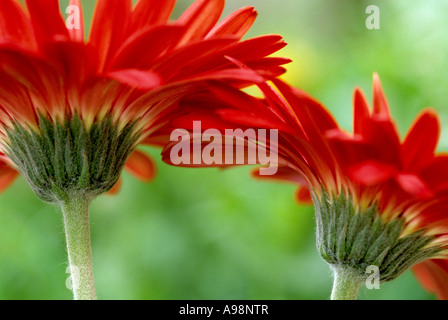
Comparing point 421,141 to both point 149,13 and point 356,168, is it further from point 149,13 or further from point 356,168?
point 149,13

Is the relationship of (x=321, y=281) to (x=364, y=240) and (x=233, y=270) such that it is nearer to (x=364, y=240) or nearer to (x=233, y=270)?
(x=233, y=270)

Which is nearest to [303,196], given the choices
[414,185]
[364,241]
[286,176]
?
[286,176]

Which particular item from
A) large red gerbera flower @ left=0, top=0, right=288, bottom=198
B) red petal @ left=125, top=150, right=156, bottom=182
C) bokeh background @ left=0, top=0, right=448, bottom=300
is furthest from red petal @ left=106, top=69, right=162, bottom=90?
bokeh background @ left=0, top=0, right=448, bottom=300

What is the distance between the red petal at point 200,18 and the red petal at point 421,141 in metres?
0.17

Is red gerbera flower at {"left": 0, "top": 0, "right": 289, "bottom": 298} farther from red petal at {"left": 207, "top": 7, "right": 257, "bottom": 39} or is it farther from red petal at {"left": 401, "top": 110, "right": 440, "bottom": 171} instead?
red petal at {"left": 401, "top": 110, "right": 440, "bottom": 171}

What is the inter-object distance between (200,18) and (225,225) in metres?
0.59

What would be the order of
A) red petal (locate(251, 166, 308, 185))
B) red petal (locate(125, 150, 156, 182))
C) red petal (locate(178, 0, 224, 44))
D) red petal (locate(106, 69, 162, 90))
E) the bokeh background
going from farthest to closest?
the bokeh background, red petal (locate(125, 150, 156, 182)), red petal (locate(251, 166, 308, 185)), red petal (locate(178, 0, 224, 44)), red petal (locate(106, 69, 162, 90))

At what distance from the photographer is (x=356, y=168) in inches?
15.7

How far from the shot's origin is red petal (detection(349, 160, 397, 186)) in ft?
1.25

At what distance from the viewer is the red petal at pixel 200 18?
1.52 ft

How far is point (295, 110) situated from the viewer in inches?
18.0

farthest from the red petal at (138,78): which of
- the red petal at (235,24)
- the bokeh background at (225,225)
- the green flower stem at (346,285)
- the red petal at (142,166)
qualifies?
the bokeh background at (225,225)

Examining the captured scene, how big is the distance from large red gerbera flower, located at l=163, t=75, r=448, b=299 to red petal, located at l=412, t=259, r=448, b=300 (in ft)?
0.29
